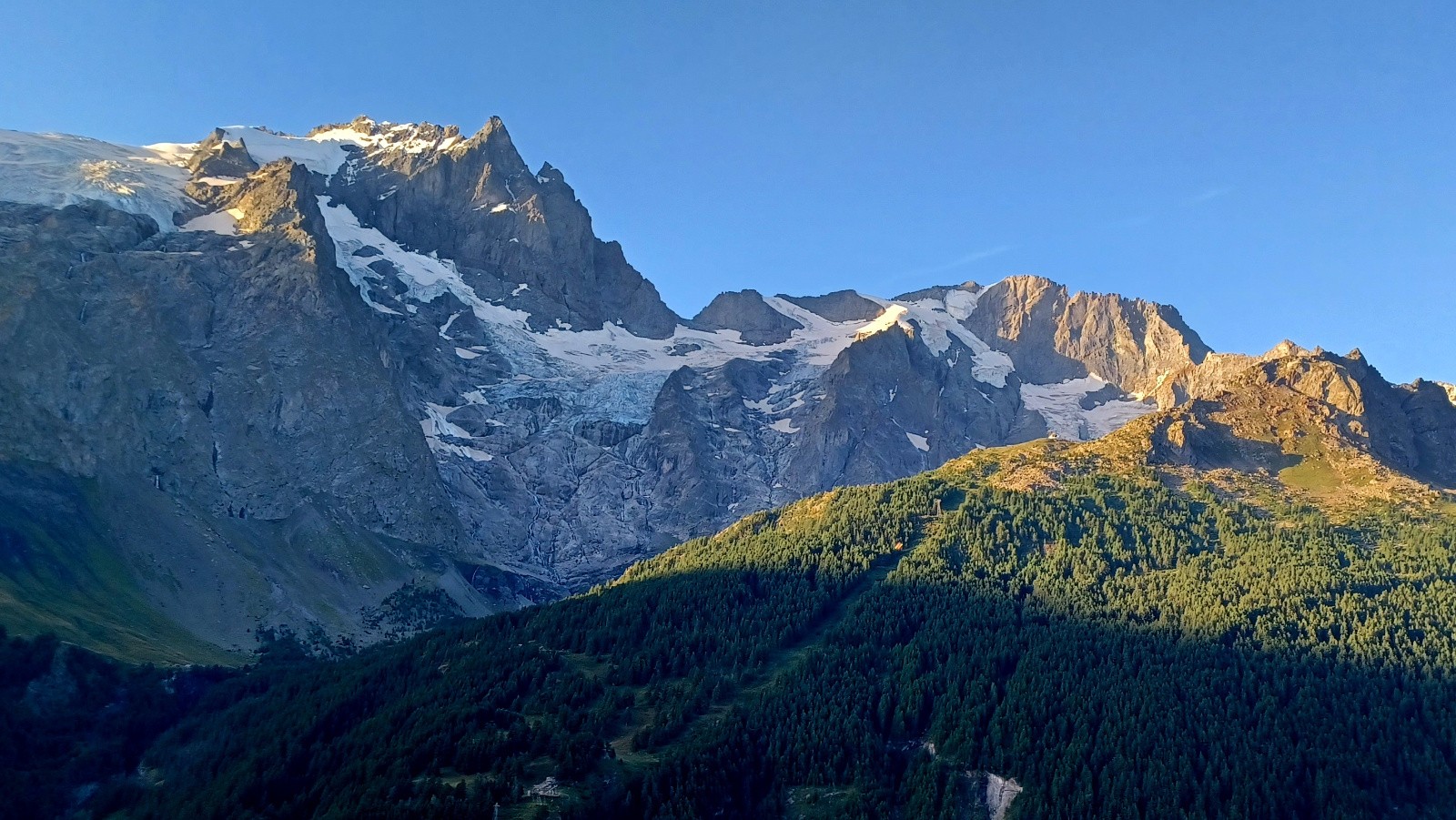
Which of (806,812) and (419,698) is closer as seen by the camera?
(806,812)

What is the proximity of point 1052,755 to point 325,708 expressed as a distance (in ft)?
362

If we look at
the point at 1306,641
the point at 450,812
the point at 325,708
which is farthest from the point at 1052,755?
the point at 325,708

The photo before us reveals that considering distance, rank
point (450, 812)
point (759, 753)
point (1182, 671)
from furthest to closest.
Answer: point (1182, 671), point (759, 753), point (450, 812)

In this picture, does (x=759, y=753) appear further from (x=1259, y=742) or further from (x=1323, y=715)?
(x=1323, y=715)

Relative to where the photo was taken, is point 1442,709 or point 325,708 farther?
point 325,708

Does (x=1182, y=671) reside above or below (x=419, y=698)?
above

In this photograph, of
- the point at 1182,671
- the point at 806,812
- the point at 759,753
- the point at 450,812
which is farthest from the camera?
the point at 1182,671

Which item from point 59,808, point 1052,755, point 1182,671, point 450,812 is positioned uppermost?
point 1182,671

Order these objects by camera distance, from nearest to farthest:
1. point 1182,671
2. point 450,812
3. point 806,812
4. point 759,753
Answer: point 450,812, point 806,812, point 759,753, point 1182,671

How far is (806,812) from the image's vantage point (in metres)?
162

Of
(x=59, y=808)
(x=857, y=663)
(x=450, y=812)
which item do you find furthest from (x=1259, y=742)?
(x=59, y=808)

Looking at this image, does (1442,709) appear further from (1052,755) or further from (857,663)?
(857,663)

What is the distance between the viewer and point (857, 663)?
198000 millimetres

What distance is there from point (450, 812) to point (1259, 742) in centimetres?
10858
